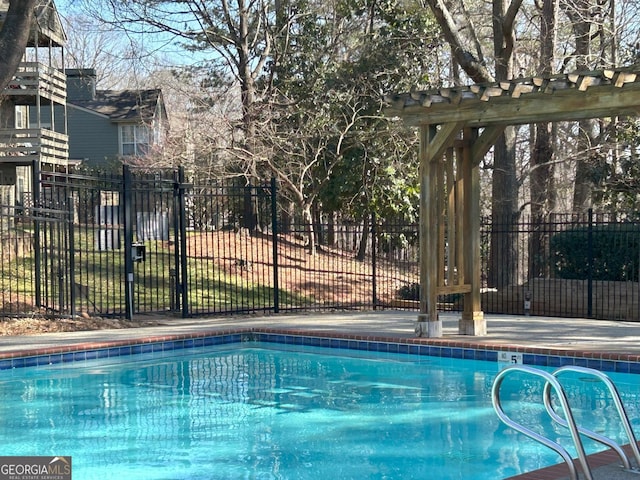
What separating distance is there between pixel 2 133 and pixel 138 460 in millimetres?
19048

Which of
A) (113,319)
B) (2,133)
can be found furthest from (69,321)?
(2,133)

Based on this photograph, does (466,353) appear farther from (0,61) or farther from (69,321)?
(0,61)

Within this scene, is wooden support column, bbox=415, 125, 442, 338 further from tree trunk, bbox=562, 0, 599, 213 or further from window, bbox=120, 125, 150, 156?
window, bbox=120, 125, 150, 156

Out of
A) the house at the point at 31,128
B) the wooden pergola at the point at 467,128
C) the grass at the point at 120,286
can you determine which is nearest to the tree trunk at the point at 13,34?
the grass at the point at 120,286

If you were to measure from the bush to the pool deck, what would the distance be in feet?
10.1

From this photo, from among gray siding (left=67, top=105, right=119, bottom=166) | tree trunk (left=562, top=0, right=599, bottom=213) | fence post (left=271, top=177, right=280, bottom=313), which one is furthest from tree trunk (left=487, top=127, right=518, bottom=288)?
gray siding (left=67, top=105, right=119, bottom=166)

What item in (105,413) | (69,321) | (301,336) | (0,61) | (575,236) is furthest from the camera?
(575,236)

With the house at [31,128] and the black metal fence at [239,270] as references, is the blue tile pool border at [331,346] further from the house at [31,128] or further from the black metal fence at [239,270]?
the house at [31,128]

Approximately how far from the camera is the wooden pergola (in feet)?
31.6

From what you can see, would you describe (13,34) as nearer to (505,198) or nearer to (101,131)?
(505,198)

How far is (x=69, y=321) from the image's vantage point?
13391 millimetres

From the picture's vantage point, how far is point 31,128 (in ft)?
78.3

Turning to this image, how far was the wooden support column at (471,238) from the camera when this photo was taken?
461 inches

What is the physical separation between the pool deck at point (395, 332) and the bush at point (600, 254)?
10.1 ft
